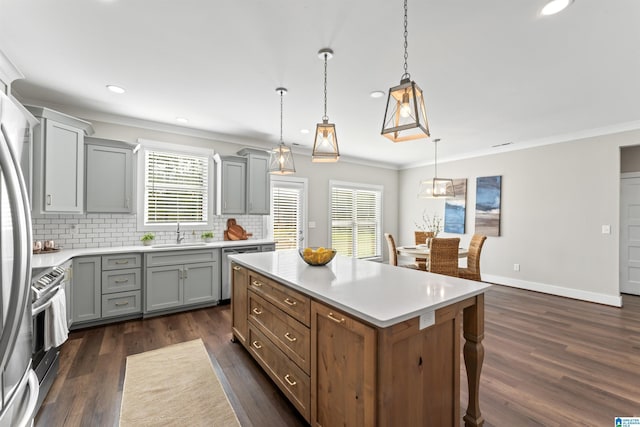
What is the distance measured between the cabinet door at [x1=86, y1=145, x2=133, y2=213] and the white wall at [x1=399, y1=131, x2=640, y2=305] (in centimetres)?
612

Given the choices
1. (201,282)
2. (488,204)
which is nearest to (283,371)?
(201,282)

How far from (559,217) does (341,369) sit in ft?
17.0

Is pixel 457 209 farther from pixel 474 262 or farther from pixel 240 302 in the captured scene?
pixel 240 302

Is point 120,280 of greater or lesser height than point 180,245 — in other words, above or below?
below

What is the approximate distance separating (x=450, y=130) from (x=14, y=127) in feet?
15.9

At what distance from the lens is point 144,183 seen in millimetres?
4191

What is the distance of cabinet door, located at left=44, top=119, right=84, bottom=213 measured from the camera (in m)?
3.04

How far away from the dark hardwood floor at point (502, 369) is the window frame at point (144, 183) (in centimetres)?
133

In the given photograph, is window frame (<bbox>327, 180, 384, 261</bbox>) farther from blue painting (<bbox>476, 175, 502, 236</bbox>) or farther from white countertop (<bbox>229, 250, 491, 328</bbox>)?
white countertop (<bbox>229, 250, 491, 328</bbox>)

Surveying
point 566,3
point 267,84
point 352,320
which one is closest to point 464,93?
point 566,3

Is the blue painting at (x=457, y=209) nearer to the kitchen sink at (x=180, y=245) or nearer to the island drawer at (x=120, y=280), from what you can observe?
the kitchen sink at (x=180, y=245)

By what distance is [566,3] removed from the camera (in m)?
1.81

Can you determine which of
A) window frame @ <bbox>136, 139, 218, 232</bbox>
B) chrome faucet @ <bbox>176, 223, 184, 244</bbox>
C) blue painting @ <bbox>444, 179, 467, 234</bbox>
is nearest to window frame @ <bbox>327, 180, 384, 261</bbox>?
blue painting @ <bbox>444, 179, 467, 234</bbox>

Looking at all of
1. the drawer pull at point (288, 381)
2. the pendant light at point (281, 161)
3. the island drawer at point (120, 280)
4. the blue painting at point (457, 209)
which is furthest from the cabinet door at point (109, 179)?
the blue painting at point (457, 209)
